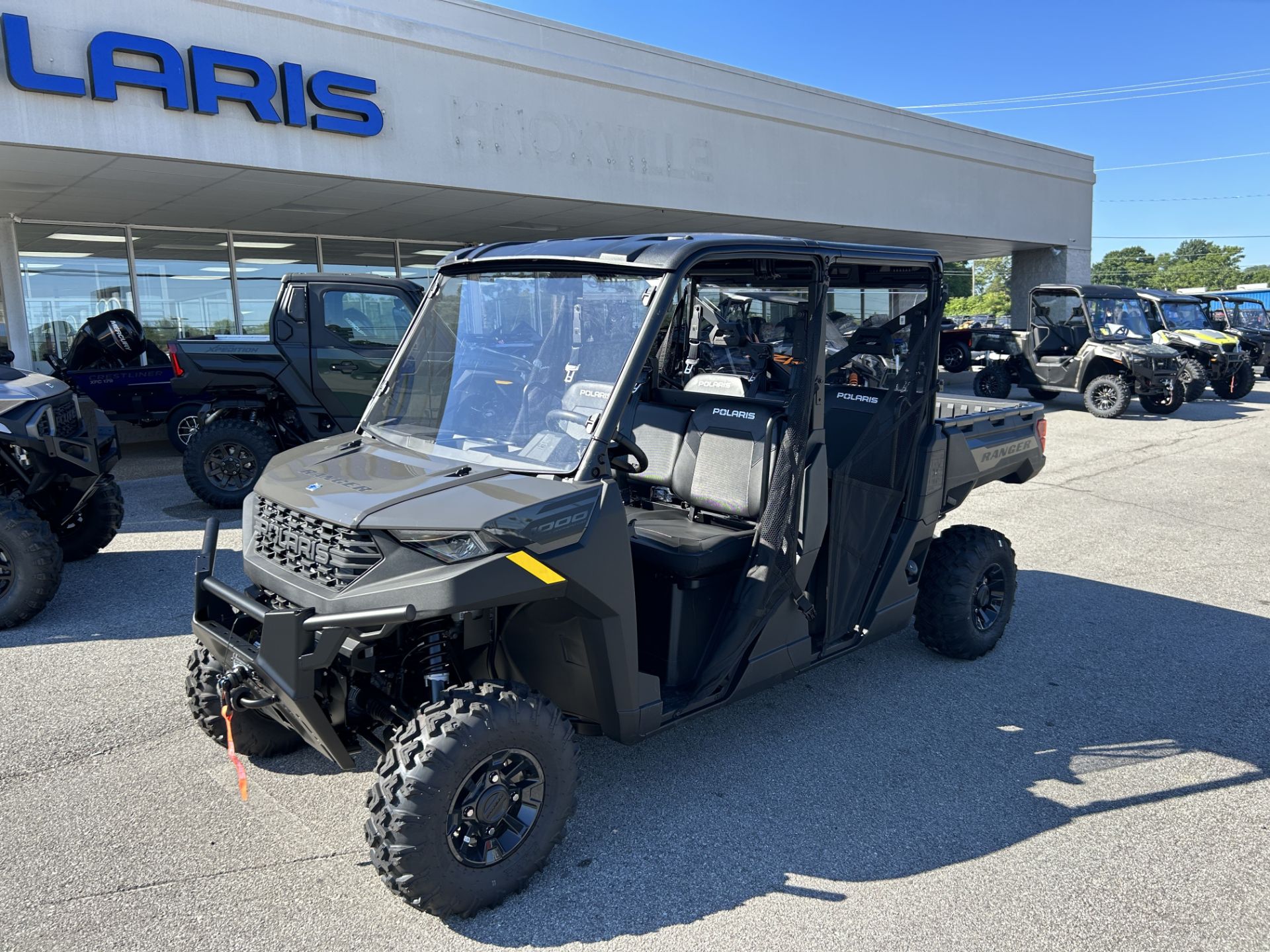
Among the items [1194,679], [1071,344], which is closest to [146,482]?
[1194,679]

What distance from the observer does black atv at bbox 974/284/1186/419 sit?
47.8 ft

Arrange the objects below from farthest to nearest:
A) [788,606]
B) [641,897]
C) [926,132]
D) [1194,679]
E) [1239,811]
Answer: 1. [926,132]
2. [1194,679]
3. [788,606]
4. [1239,811]
5. [641,897]

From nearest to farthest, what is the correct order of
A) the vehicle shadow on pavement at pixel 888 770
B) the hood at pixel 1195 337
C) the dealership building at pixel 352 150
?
the vehicle shadow on pavement at pixel 888 770 < the dealership building at pixel 352 150 < the hood at pixel 1195 337

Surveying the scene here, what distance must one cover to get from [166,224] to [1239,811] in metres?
15.2

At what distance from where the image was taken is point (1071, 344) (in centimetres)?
1525

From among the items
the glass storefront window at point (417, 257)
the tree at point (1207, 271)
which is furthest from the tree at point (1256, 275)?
the glass storefront window at point (417, 257)

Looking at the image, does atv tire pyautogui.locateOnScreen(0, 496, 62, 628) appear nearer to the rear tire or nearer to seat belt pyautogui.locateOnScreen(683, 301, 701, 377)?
seat belt pyautogui.locateOnScreen(683, 301, 701, 377)

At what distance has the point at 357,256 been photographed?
16.8 m

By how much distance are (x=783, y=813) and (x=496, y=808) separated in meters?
1.14

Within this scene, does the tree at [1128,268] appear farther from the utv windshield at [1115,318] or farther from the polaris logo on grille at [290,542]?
the polaris logo on grille at [290,542]

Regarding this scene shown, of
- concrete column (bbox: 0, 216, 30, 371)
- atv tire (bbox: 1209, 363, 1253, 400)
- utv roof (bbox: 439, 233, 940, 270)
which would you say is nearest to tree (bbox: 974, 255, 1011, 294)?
atv tire (bbox: 1209, 363, 1253, 400)

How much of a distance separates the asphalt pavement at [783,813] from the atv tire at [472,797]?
14cm

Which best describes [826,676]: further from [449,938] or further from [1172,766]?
[449,938]

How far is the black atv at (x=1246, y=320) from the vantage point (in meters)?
20.2
